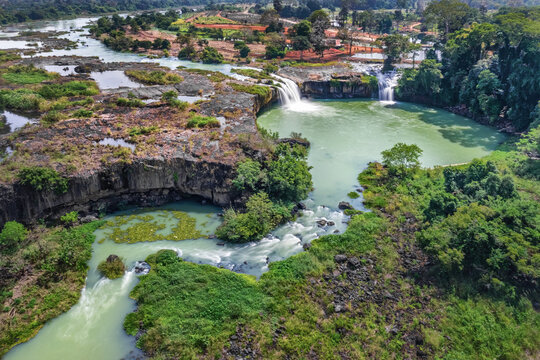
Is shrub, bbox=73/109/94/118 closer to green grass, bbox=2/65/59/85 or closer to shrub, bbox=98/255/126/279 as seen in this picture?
green grass, bbox=2/65/59/85

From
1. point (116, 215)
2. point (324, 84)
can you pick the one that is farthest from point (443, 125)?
point (116, 215)

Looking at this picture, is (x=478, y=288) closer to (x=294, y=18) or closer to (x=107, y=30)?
(x=107, y=30)

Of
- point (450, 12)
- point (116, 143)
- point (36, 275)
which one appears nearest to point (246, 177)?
point (116, 143)

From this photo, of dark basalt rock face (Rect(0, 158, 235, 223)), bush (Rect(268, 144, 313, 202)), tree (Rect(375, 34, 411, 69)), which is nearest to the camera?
dark basalt rock face (Rect(0, 158, 235, 223))

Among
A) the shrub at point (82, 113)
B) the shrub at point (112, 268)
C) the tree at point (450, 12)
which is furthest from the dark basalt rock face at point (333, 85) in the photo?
the shrub at point (112, 268)

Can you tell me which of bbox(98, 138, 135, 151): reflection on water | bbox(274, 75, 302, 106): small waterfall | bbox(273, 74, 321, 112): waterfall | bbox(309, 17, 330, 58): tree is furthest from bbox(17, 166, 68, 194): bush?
bbox(309, 17, 330, 58): tree

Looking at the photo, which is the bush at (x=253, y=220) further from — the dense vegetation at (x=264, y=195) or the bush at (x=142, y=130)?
the bush at (x=142, y=130)
